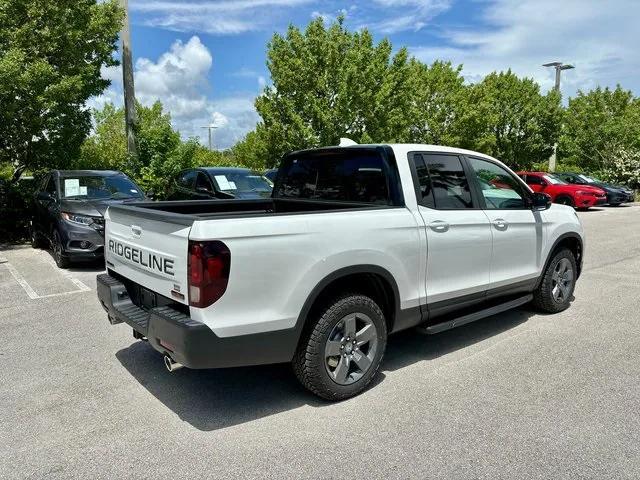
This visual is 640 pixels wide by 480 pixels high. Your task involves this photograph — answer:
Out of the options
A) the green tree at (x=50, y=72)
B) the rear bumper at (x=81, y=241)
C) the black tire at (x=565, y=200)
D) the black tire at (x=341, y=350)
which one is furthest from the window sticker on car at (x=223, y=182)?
the black tire at (x=565, y=200)

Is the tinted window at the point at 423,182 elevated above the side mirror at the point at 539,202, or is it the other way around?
the tinted window at the point at 423,182

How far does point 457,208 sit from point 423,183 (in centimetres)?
44

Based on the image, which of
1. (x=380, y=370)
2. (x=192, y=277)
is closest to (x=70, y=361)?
(x=192, y=277)

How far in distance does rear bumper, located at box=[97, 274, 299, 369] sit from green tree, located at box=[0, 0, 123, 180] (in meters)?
7.94

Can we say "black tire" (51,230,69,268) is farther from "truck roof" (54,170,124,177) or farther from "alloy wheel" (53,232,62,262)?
"truck roof" (54,170,124,177)

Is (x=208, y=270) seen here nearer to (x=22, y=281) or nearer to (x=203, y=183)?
(x=22, y=281)

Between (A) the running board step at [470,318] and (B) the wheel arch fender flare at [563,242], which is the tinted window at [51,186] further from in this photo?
(B) the wheel arch fender flare at [563,242]

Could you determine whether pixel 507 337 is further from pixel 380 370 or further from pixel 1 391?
pixel 1 391

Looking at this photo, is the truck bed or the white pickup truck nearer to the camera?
the white pickup truck

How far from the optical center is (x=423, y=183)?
4.12m

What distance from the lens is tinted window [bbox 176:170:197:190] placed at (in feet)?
39.1

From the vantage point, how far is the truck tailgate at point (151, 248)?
3.05 m

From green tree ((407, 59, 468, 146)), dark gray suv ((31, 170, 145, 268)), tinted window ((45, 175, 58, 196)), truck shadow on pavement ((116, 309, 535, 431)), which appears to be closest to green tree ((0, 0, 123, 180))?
tinted window ((45, 175, 58, 196))

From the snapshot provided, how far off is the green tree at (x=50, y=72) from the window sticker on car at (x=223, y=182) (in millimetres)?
3649
